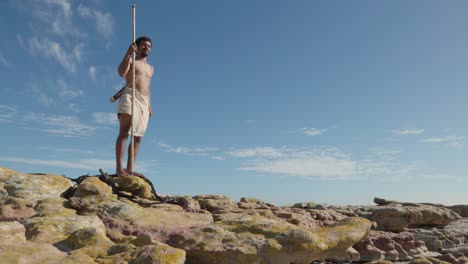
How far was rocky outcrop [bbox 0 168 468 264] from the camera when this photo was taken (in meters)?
5.03

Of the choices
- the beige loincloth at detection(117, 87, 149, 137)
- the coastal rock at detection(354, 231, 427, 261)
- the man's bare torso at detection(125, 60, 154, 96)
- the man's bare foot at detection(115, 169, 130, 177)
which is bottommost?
the coastal rock at detection(354, 231, 427, 261)

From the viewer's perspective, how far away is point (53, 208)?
704 centimetres

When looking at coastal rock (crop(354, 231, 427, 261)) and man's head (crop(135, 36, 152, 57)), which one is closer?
coastal rock (crop(354, 231, 427, 261))

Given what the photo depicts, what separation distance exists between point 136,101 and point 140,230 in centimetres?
492

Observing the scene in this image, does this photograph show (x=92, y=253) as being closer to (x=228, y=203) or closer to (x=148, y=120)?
(x=228, y=203)

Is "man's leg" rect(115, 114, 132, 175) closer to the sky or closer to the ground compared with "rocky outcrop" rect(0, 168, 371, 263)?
closer to the sky

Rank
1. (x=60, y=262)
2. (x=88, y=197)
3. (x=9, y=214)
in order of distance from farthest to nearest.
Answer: (x=88, y=197) < (x=9, y=214) < (x=60, y=262)

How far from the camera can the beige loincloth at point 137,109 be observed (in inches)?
419

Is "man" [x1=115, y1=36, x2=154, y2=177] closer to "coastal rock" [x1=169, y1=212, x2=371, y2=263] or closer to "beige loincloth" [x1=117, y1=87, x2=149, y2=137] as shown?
"beige loincloth" [x1=117, y1=87, x2=149, y2=137]

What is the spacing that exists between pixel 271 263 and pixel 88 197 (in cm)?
409

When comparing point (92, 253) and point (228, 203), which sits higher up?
point (228, 203)

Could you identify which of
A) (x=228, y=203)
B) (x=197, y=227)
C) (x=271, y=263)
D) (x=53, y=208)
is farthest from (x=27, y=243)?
(x=228, y=203)

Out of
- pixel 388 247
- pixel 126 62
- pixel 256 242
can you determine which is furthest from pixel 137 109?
pixel 388 247

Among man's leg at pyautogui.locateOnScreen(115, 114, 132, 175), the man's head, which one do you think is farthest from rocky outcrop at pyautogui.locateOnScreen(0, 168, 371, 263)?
the man's head
